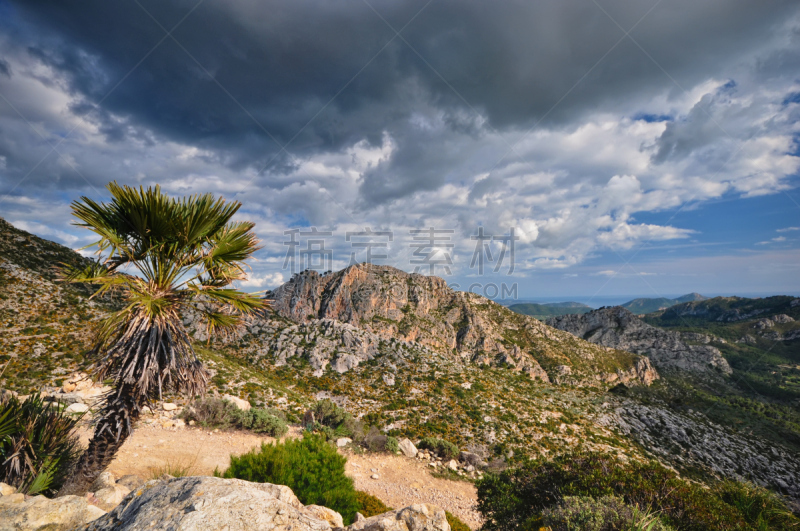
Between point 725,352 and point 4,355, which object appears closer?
point 4,355

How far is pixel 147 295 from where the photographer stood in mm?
5387

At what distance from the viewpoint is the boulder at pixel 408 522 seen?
12.0ft

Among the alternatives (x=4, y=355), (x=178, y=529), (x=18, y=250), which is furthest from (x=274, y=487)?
(x=18, y=250)

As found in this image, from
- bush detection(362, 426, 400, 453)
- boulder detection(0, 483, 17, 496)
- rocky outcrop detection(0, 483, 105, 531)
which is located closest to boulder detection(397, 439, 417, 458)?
bush detection(362, 426, 400, 453)

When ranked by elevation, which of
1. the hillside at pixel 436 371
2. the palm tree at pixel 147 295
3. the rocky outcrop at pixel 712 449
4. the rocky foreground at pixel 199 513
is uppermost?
the palm tree at pixel 147 295

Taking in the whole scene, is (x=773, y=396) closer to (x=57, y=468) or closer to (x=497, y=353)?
(x=497, y=353)

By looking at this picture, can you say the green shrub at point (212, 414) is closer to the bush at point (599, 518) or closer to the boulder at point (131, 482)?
the boulder at point (131, 482)

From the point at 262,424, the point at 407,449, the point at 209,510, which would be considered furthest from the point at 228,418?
the point at 209,510

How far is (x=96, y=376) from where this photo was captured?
17.6 feet

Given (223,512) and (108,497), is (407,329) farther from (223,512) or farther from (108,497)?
(223,512)

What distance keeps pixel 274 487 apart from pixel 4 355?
20.5 metres

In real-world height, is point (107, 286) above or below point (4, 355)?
above

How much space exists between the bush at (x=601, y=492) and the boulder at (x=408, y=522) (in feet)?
7.94

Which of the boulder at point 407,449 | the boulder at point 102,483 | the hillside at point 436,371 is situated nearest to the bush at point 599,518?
the hillside at point 436,371
